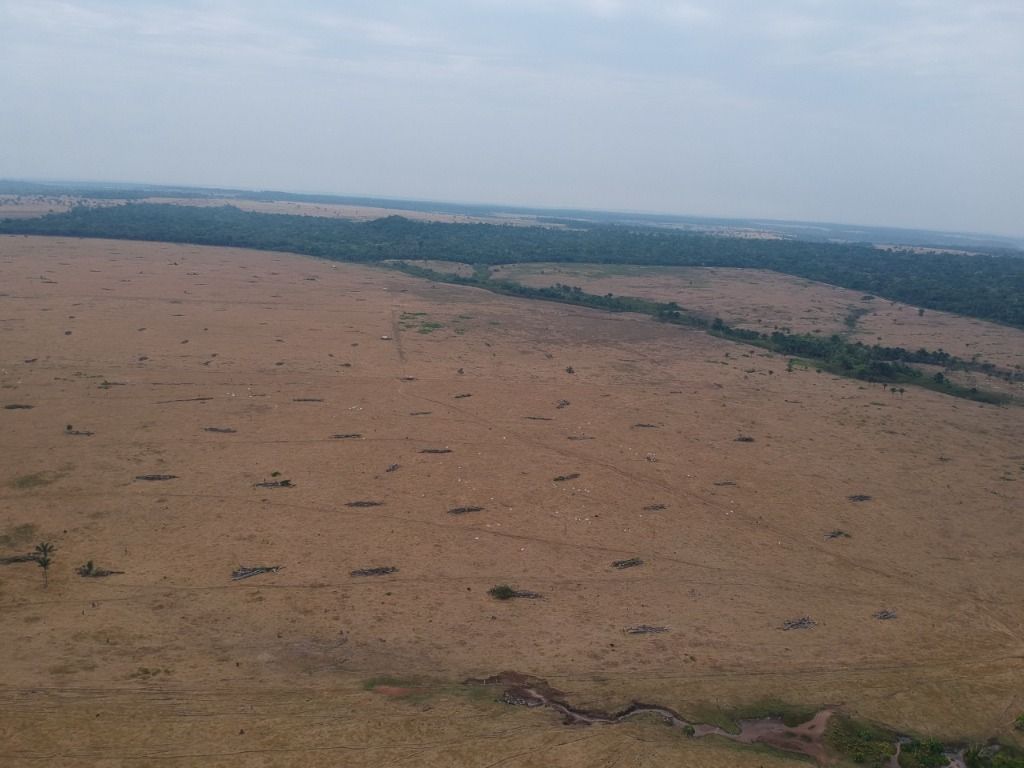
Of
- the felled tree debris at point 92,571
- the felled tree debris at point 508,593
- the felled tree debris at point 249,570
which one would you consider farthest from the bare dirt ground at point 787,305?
the felled tree debris at point 92,571

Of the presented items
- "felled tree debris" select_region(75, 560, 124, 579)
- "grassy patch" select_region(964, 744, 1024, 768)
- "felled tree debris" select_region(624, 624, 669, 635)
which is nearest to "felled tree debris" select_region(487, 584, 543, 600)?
"felled tree debris" select_region(624, 624, 669, 635)

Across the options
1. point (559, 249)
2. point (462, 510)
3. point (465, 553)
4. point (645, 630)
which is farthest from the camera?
point (559, 249)

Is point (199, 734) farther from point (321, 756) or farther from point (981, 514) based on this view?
point (981, 514)

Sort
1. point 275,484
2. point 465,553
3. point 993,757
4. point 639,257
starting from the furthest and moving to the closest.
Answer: point 639,257, point 275,484, point 465,553, point 993,757

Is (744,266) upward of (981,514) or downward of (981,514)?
upward

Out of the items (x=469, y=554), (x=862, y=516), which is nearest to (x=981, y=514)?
(x=862, y=516)

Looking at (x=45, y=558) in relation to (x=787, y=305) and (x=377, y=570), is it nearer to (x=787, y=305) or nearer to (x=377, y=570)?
(x=377, y=570)

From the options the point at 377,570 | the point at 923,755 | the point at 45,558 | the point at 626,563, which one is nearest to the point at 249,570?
the point at 377,570
